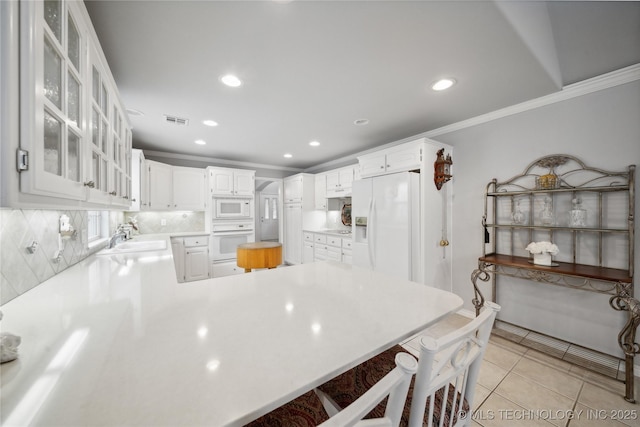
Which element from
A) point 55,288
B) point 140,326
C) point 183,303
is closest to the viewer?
point 140,326

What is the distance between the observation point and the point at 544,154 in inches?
90.9

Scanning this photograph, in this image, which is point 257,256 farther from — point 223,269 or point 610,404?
point 223,269

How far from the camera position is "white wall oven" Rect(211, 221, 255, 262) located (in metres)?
4.36

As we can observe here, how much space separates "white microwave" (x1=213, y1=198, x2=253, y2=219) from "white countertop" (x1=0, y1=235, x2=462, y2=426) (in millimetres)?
3140

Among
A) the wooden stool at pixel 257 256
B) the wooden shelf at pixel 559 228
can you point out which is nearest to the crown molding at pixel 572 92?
the wooden shelf at pixel 559 228

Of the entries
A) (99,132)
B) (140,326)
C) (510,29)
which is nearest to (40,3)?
(99,132)

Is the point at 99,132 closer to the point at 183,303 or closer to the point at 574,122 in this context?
the point at 183,303

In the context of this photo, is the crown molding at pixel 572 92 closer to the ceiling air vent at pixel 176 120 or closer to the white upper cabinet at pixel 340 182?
the white upper cabinet at pixel 340 182

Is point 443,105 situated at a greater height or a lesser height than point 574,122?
greater

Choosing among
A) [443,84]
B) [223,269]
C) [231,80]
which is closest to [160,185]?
[223,269]

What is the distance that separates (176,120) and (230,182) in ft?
6.08

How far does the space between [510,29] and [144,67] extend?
2.53 m

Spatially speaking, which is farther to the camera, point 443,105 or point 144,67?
point 443,105

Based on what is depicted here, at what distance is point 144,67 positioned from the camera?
1.79 metres
